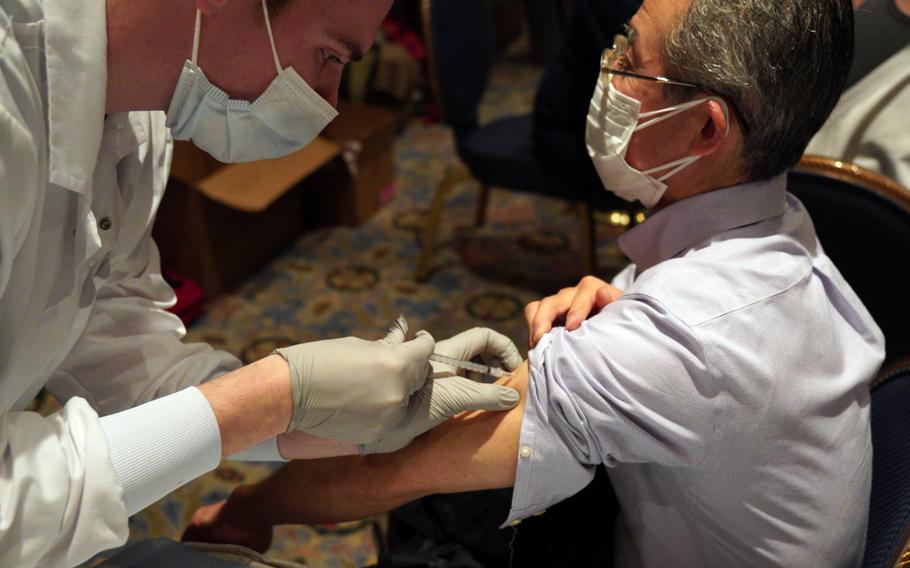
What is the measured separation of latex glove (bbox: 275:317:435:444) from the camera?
105cm

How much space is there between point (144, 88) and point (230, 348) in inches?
69.0

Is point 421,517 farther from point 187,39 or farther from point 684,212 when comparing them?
point 187,39

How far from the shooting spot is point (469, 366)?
1.23 metres

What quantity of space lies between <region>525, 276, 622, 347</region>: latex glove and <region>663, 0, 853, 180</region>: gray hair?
0.95 ft

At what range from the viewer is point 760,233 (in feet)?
3.82

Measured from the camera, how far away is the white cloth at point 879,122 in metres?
1.76

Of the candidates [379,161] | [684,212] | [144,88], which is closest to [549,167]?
[379,161]

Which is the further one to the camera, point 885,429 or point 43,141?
point 885,429

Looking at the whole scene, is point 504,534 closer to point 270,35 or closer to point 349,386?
point 349,386

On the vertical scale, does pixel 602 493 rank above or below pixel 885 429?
below

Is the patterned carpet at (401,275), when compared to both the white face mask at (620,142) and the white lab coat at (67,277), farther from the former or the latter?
the white face mask at (620,142)

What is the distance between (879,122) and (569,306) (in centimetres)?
103

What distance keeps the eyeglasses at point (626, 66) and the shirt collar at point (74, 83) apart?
28.7 inches

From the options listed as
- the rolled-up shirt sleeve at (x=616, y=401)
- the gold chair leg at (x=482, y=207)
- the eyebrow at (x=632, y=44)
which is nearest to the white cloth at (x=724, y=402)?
the rolled-up shirt sleeve at (x=616, y=401)
